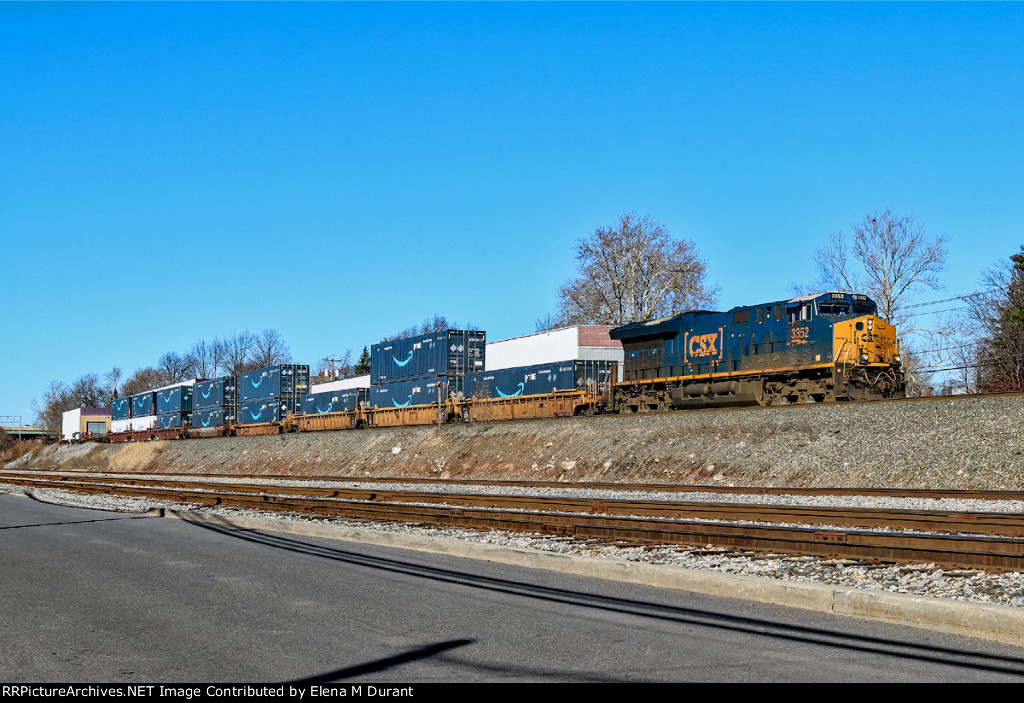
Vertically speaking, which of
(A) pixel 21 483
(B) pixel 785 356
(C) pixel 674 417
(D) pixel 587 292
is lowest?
(A) pixel 21 483

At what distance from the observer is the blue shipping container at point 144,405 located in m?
75.4

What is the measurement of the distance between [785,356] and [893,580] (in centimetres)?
2035

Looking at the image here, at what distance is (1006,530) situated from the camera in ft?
38.5

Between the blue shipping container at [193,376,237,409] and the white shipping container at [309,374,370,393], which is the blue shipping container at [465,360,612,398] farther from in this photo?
the blue shipping container at [193,376,237,409]

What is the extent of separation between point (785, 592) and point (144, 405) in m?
76.7

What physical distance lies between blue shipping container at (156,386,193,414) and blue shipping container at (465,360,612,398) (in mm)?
33482

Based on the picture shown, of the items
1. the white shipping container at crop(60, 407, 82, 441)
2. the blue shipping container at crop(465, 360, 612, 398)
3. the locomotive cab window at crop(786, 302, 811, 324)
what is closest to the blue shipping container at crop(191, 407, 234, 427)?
the blue shipping container at crop(465, 360, 612, 398)

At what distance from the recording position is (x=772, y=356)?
28891 mm

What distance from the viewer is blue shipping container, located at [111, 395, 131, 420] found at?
81000 millimetres

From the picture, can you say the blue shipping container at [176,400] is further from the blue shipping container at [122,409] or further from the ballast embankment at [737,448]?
the ballast embankment at [737,448]

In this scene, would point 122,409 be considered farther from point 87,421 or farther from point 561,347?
point 561,347

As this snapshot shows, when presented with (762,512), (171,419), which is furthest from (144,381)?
(762,512)
